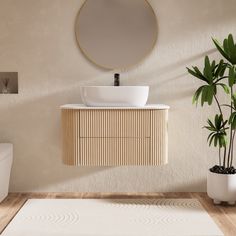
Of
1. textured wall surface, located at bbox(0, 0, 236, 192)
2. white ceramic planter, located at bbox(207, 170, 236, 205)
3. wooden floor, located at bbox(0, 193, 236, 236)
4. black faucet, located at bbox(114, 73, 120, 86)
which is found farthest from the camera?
textured wall surface, located at bbox(0, 0, 236, 192)

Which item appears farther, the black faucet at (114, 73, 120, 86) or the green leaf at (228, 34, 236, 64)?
the black faucet at (114, 73, 120, 86)

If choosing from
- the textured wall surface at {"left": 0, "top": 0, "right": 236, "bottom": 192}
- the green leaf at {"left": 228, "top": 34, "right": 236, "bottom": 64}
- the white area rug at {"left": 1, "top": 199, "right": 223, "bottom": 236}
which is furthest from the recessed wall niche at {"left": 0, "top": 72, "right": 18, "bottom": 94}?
the green leaf at {"left": 228, "top": 34, "right": 236, "bottom": 64}

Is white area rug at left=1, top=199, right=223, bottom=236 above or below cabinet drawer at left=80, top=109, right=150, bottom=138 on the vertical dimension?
below

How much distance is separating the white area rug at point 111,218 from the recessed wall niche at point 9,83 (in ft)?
3.58

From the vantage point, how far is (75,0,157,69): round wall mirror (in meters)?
4.05

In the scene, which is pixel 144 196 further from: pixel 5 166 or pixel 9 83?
pixel 9 83

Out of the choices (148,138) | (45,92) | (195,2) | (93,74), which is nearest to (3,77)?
(45,92)

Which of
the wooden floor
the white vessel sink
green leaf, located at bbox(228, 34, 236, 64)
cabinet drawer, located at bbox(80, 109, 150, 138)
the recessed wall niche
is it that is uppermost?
green leaf, located at bbox(228, 34, 236, 64)

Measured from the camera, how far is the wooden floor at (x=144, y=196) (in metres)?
3.22

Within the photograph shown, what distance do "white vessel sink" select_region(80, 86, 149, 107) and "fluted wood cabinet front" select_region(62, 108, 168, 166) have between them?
0.09 meters

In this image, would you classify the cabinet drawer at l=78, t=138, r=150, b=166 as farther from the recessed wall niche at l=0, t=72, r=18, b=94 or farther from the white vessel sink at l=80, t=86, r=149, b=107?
the recessed wall niche at l=0, t=72, r=18, b=94

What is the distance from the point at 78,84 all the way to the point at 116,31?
1.97 ft

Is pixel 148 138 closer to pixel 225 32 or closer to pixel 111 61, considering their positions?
pixel 111 61

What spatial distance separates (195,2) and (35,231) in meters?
2.46
